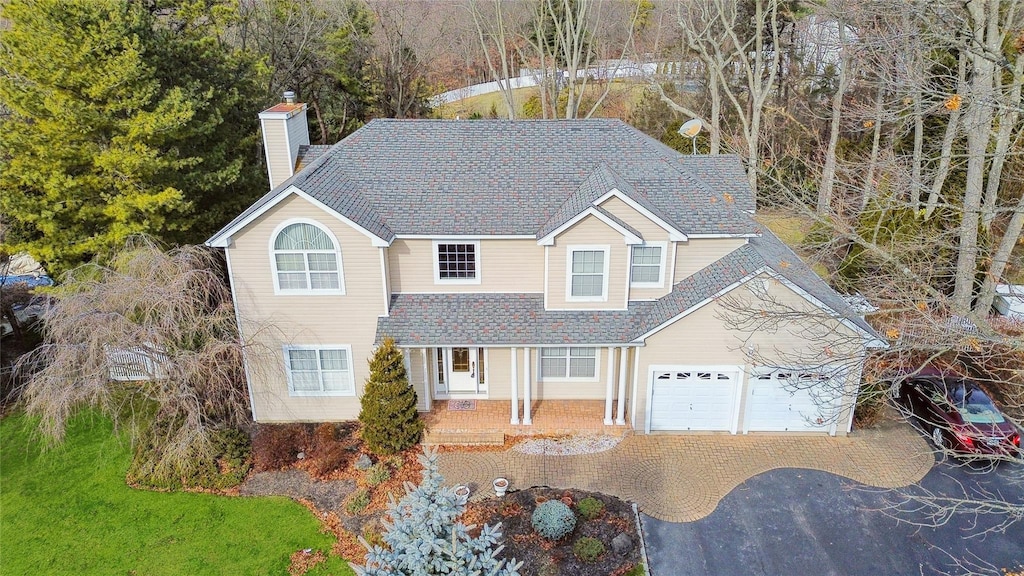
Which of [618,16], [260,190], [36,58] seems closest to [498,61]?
[618,16]

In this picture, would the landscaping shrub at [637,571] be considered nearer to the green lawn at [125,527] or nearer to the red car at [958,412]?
the green lawn at [125,527]

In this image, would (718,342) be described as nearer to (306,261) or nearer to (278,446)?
(306,261)

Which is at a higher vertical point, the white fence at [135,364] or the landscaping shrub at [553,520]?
the white fence at [135,364]

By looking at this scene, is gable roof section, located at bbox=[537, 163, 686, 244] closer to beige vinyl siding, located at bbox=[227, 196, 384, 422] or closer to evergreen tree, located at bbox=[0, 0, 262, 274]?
beige vinyl siding, located at bbox=[227, 196, 384, 422]

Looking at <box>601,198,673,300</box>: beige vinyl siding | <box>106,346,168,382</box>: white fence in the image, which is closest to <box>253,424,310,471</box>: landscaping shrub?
<box>106,346,168,382</box>: white fence

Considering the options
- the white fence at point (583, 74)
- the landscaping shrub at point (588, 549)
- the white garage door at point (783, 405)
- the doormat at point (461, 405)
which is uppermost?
the white fence at point (583, 74)

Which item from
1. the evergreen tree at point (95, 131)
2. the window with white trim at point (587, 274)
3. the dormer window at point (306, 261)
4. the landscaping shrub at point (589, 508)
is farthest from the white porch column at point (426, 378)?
the evergreen tree at point (95, 131)

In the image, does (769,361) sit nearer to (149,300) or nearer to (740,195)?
(740,195)

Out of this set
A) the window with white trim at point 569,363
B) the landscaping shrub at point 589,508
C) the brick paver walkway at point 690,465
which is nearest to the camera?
the landscaping shrub at point 589,508
